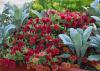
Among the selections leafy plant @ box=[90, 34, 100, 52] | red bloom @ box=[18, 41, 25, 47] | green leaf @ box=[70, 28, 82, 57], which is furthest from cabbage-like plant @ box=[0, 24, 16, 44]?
leafy plant @ box=[90, 34, 100, 52]

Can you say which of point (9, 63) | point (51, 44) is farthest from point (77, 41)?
point (9, 63)

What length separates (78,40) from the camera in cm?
228

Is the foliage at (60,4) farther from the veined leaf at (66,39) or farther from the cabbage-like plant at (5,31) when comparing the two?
the veined leaf at (66,39)

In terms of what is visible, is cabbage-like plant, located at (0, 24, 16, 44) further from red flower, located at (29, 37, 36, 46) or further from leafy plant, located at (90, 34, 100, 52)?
leafy plant, located at (90, 34, 100, 52)

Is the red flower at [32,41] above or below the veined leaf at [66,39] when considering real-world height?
below

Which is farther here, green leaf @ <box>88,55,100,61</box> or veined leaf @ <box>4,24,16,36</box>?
veined leaf @ <box>4,24,16,36</box>

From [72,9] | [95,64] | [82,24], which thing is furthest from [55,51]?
[72,9]

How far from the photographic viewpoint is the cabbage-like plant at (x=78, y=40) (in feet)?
7.51

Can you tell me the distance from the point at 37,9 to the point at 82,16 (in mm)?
612

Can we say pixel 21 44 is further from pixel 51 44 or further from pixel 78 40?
pixel 78 40

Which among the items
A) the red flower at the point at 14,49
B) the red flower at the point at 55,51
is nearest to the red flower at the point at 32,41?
the red flower at the point at 14,49

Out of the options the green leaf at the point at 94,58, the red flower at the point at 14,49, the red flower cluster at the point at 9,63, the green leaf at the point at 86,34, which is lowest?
the red flower cluster at the point at 9,63

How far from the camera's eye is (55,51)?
2.33m

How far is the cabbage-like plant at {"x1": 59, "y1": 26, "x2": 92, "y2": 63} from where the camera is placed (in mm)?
2289
